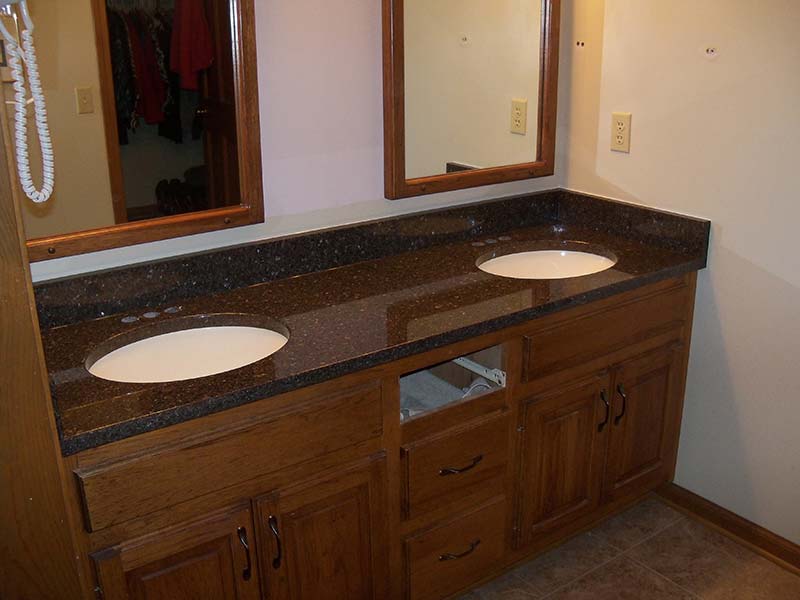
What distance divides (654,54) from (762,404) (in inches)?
39.0

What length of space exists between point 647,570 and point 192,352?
53.6 inches

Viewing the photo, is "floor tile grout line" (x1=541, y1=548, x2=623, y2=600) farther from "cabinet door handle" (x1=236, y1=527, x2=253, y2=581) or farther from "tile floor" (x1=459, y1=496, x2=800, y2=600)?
"cabinet door handle" (x1=236, y1=527, x2=253, y2=581)

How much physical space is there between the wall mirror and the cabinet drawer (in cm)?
87

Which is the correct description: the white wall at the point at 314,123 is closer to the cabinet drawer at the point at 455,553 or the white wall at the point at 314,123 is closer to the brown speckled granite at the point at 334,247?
the brown speckled granite at the point at 334,247

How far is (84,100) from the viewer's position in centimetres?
174

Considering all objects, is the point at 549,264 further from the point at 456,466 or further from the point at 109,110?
Result: the point at 109,110

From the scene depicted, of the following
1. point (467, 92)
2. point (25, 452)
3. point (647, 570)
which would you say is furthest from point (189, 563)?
point (467, 92)

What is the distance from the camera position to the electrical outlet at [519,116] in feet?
8.04

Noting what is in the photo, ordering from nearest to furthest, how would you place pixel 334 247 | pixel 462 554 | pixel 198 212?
pixel 198 212 → pixel 462 554 → pixel 334 247

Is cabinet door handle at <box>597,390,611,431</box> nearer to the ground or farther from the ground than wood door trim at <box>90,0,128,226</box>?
nearer to the ground

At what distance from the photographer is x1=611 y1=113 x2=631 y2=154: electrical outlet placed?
2383mm

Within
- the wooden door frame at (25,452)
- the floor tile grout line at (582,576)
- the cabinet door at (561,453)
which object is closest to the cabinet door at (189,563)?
the wooden door frame at (25,452)

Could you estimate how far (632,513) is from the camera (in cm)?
251

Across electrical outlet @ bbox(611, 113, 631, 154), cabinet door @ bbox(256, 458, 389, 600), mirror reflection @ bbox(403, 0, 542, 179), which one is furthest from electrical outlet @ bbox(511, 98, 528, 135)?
cabinet door @ bbox(256, 458, 389, 600)
